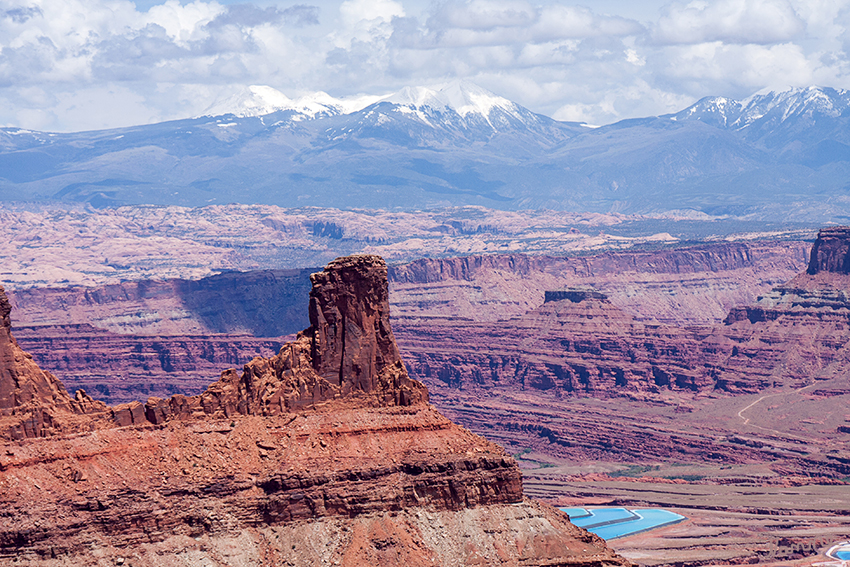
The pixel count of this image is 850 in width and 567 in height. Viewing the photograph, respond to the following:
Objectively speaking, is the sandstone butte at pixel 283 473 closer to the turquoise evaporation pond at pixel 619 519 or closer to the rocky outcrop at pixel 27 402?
the rocky outcrop at pixel 27 402

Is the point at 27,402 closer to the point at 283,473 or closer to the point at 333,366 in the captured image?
the point at 283,473

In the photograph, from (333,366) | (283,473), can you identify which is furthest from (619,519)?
(283,473)

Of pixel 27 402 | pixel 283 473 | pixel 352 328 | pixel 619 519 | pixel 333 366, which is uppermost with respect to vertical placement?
pixel 352 328

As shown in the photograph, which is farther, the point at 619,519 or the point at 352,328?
the point at 619,519

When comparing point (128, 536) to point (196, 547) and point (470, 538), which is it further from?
point (470, 538)

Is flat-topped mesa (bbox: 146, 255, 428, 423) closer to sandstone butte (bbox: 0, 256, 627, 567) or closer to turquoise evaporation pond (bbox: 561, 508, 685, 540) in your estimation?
sandstone butte (bbox: 0, 256, 627, 567)

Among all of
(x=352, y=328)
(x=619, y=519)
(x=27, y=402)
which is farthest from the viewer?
(x=619, y=519)

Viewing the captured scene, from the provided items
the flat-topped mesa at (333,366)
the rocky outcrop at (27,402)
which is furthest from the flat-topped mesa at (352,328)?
the rocky outcrop at (27,402)
